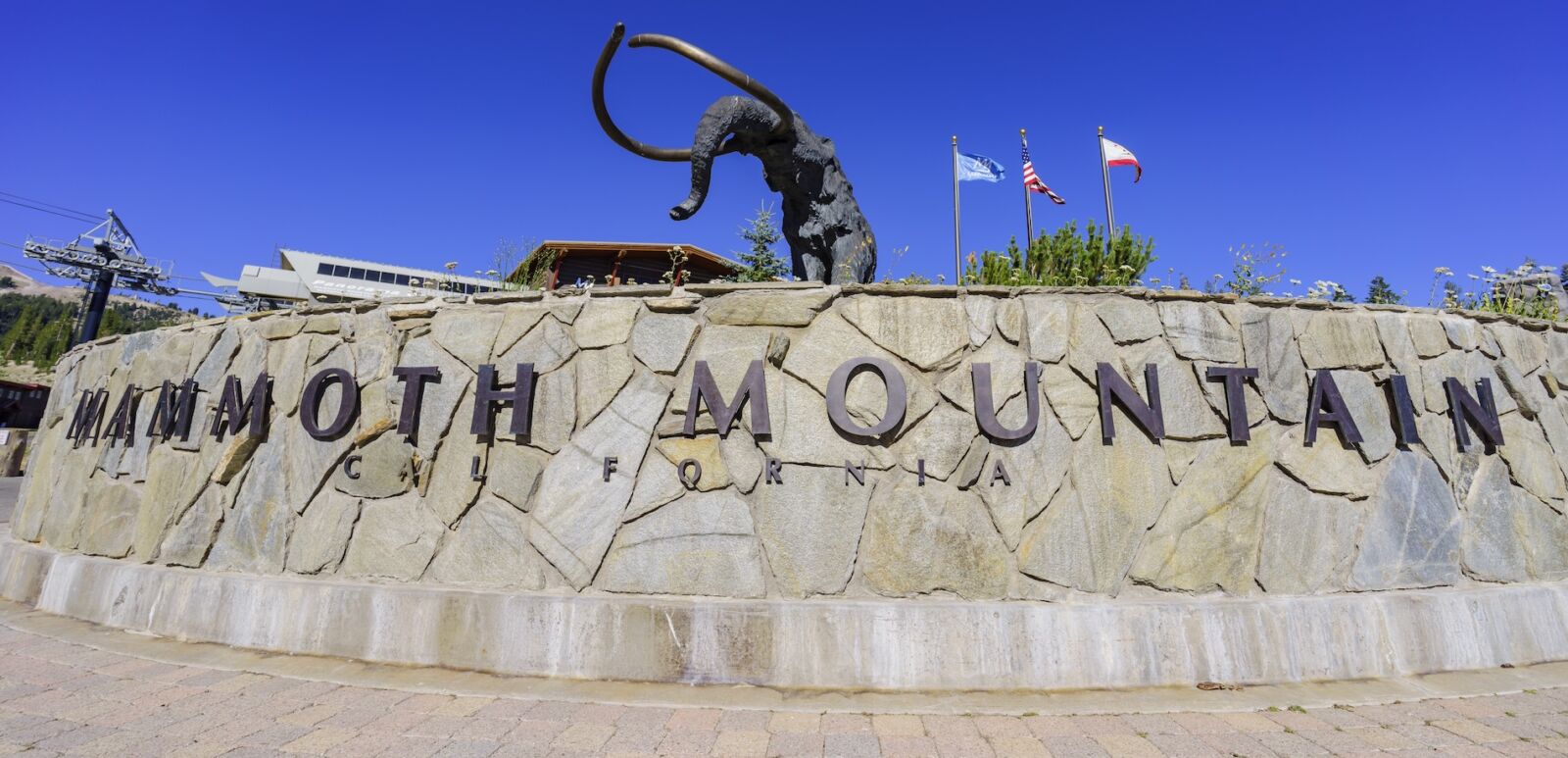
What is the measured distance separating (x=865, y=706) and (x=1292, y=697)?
2137 millimetres

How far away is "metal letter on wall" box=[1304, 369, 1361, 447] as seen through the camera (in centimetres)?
396

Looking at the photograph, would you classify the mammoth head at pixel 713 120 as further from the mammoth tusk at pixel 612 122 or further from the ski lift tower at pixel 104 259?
the ski lift tower at pixel 104 259

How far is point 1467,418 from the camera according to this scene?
426 centimetres

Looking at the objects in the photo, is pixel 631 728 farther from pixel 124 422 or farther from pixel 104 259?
pixel 104 259

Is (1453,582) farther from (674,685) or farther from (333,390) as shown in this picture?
(333,390)

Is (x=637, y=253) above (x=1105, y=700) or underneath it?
above

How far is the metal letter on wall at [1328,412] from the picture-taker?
13.0 feet

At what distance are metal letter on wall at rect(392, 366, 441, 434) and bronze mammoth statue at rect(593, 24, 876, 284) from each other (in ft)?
6.34

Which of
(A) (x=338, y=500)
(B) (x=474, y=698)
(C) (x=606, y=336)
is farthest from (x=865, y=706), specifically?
(A) (x=338, y=500)

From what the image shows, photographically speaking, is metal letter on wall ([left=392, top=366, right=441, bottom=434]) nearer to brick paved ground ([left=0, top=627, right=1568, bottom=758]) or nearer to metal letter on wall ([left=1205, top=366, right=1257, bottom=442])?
brick paved ground ([left=0, top=627, right=1568, bottom=758])

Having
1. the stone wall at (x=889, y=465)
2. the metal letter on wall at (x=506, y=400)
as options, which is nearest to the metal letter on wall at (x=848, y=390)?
the stone wall at (x=889, y=465)

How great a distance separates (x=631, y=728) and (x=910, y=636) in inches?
55.9

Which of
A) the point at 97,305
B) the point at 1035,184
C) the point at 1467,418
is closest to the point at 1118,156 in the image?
the point at 1035,184

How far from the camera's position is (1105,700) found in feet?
10.5
